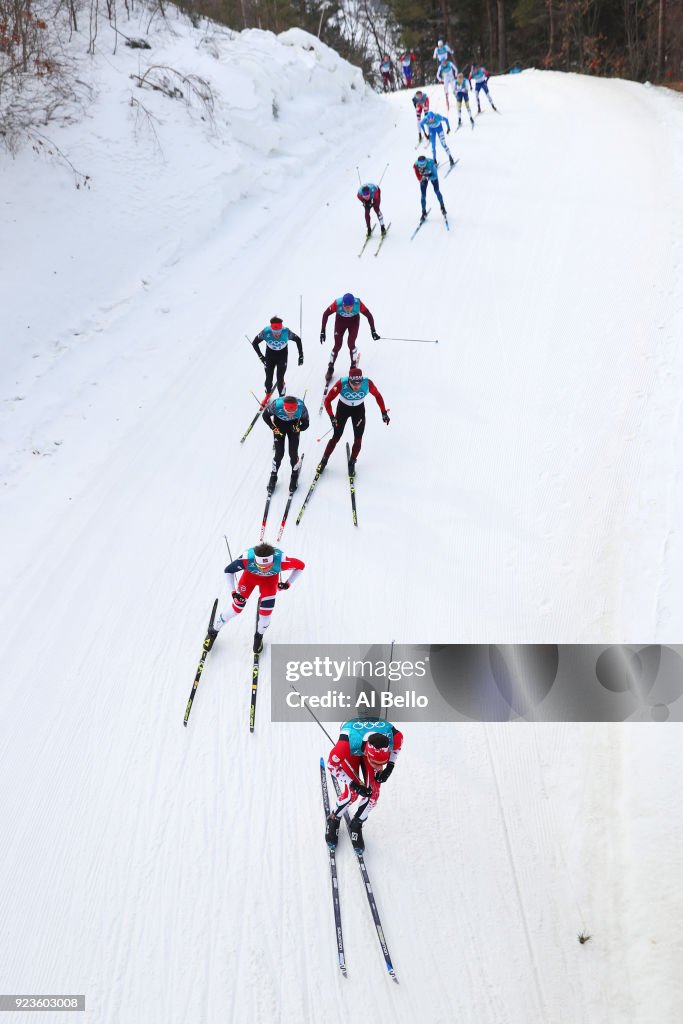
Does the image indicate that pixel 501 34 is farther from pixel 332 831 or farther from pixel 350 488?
pixel 332 831

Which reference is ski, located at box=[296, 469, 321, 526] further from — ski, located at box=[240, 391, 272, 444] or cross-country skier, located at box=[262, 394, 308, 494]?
ski, located at box=[240, 391, 272, 444]

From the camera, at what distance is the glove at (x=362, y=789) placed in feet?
17.2

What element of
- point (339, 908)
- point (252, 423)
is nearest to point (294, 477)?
point (252, 423)

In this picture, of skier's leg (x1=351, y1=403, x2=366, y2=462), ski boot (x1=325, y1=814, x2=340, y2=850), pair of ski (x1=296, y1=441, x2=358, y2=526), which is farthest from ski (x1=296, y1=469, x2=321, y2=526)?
ski boot (x1=325, y1=814, x2=340, y2=850)

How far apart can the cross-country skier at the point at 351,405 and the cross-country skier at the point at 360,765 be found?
451cm

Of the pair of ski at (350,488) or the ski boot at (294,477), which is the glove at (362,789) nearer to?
the pair of ski at (350,488)

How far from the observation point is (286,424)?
29.0ft

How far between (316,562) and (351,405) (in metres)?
2.15

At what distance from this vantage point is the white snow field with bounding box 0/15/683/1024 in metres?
5.16

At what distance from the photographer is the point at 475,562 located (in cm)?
830

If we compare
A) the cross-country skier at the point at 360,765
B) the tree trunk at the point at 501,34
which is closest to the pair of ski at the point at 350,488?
the cross-country skier at the point at 360,765

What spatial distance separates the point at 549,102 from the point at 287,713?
78.3 feet

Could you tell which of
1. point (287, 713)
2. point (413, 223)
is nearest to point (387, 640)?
point (287, 713)

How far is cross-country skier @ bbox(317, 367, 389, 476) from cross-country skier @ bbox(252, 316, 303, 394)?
5.47 ft
